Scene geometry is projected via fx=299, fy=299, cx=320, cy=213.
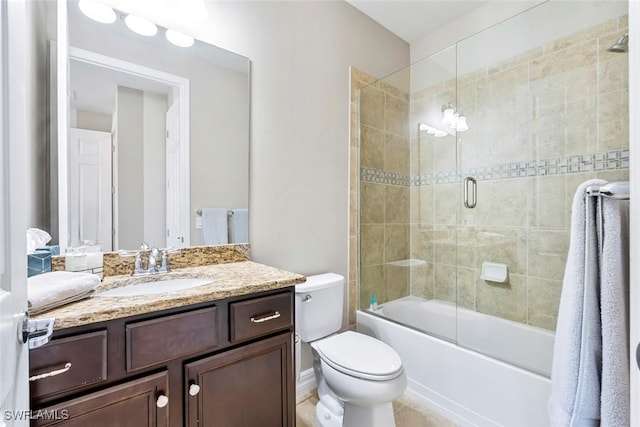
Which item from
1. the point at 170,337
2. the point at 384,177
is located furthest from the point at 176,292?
the point at 384,177

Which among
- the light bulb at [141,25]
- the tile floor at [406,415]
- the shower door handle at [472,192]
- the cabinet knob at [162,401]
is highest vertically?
the light bulb at [141,25]

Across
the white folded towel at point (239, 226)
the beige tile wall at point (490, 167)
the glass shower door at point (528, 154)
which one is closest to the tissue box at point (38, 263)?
the white folded towel at point (239, 226)

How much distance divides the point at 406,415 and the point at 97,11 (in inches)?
97.9

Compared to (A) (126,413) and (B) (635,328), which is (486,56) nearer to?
(B) (635,328)

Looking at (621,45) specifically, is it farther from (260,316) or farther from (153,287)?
(153,287)

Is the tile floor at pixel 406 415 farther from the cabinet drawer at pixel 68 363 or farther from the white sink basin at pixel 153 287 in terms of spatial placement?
the cabinet drawer at pixel 68 363

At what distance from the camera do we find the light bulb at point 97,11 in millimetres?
1227

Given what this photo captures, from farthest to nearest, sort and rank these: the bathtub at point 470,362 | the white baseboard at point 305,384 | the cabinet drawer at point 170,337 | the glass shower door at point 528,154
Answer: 1. the white baseboard at point 305,384
2. the glass shower door at point 528,154
3. the bathtub at point 470,362
4. the cabinet drawer at point 170,337

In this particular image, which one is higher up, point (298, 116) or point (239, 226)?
point (298, 116)

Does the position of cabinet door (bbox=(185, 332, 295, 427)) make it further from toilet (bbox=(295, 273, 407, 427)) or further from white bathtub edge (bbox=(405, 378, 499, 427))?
white bathtub edge (bbox=(405, 378, 499, 427))

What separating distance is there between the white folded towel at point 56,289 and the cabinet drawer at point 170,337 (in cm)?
19

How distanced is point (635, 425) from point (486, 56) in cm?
216

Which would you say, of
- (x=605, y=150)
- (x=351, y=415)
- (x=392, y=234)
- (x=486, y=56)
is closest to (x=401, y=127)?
(x=486, y=56)

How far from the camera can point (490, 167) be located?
2059 millimetres
